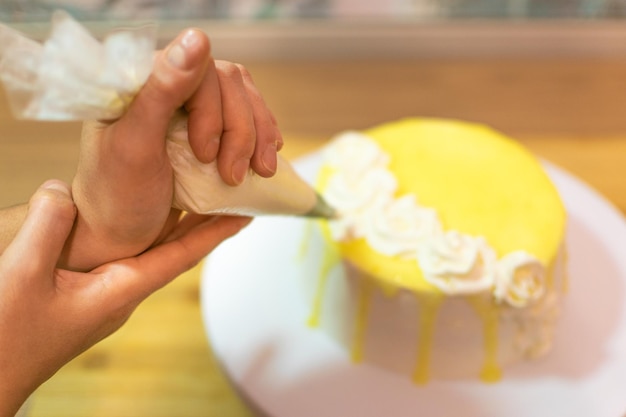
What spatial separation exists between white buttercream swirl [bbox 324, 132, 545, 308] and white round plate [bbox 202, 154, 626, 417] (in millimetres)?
104

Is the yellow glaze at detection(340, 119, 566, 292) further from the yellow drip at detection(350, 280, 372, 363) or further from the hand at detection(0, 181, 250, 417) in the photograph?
the hand at detection(0, 181, 250, 417)

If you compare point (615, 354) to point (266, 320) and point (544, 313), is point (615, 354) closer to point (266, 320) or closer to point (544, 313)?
point (544, 313)

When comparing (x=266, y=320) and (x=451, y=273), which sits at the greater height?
(x=451, y=273)

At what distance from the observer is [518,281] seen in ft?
2.44

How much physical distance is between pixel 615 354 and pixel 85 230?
0.64 meters

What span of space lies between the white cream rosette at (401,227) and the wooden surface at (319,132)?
0.94 ft

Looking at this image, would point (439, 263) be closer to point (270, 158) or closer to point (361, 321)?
point (361, 321)

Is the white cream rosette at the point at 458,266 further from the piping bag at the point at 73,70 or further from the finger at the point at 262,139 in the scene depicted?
the piping bag at the point at 73,70

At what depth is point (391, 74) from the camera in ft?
4.39

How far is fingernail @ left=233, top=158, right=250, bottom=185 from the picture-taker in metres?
0.55

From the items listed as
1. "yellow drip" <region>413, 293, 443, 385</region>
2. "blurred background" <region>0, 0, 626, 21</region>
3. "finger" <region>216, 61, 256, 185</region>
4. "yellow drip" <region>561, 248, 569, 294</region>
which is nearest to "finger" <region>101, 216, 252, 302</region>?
"finger" <region>216, 61, 256, 185</region>

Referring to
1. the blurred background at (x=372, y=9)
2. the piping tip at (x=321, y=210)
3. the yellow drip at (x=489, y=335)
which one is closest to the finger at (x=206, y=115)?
the piping tip at (x=321, y=210)

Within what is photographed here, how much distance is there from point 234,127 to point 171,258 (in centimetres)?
16

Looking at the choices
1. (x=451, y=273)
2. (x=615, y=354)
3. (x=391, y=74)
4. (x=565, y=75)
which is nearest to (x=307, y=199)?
(x=451, y=273)
